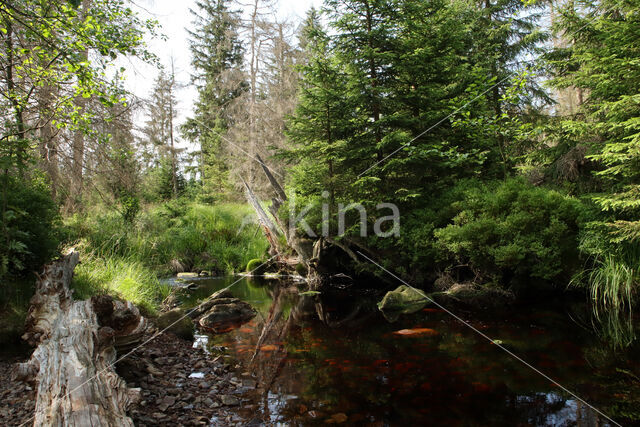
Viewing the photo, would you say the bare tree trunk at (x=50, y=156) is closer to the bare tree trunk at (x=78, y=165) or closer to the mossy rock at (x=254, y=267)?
the bare tree trunk at (x=78, y=165)

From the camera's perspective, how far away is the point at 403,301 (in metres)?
7.60

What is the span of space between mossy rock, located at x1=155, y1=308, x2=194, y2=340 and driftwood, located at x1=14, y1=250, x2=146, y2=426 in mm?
1142

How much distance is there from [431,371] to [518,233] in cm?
380

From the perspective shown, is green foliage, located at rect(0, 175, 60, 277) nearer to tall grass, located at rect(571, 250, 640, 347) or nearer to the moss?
the moss

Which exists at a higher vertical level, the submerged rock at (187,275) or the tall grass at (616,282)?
the tall grass at (616,282)

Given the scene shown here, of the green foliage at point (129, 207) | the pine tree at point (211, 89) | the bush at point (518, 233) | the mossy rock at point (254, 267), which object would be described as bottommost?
the mossy rock at point (254, 267)

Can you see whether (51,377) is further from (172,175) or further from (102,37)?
(172,175)

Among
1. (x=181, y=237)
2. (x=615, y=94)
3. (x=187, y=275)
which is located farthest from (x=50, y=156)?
(x=615, y=94)

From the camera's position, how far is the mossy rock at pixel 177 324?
5594mm

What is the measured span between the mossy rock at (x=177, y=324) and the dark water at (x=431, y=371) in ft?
1.51

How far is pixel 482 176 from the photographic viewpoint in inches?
389

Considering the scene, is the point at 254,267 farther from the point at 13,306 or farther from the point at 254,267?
the point at 13,306

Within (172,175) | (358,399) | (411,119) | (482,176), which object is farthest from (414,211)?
(172,175)

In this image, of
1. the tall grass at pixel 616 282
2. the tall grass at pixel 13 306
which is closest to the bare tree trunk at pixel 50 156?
the tall grass at pixel 13 306
